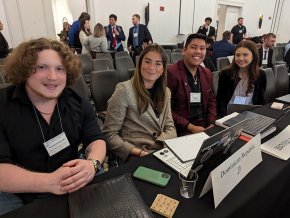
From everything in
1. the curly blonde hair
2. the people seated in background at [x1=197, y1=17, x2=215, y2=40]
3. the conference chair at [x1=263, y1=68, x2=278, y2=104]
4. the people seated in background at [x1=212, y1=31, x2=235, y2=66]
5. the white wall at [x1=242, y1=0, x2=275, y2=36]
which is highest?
the white wall at [x1=242, y1=0, x2=275, y2=36]

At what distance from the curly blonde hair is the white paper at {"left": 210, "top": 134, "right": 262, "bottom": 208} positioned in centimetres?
87

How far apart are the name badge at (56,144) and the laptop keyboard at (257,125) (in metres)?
1.05

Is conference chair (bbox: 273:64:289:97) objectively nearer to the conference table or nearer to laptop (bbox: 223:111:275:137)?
laptop (bbox: 223:111:275:137)

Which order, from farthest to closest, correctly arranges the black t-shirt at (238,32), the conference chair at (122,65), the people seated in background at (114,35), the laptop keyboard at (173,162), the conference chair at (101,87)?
1. the black t-shirt at (238,32)
2. the people seated in background at (114,35)
3. the conference chair at (122,65)
4. the conference chair at (101,87)
5. the laptop keyboard at (173,162)

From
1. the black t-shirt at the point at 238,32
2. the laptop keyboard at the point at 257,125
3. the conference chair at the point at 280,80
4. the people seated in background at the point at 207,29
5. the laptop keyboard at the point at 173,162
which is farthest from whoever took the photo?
the black t-shirt at the point at 238,32

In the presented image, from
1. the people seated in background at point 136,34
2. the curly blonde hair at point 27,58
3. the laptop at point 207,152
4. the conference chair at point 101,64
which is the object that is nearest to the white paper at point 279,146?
the laptop at point 207,152

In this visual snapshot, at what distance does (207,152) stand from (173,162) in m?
0.28

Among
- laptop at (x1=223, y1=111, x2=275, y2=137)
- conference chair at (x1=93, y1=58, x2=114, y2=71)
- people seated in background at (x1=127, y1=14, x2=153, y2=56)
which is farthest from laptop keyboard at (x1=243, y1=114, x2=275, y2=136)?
people seated in background at (x1=127, y1=14, x2=153, y2=56)

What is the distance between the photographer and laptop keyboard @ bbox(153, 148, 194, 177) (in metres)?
0.97

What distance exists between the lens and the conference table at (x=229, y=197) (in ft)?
2.42

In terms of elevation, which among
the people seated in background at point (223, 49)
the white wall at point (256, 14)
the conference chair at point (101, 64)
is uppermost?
Result: the white wall at point (256, 14)

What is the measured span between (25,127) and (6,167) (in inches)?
7.2

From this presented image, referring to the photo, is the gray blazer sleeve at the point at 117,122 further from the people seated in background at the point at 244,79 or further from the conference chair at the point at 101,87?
the people seated in background at the point at 244,79

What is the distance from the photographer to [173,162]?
1.02 m
